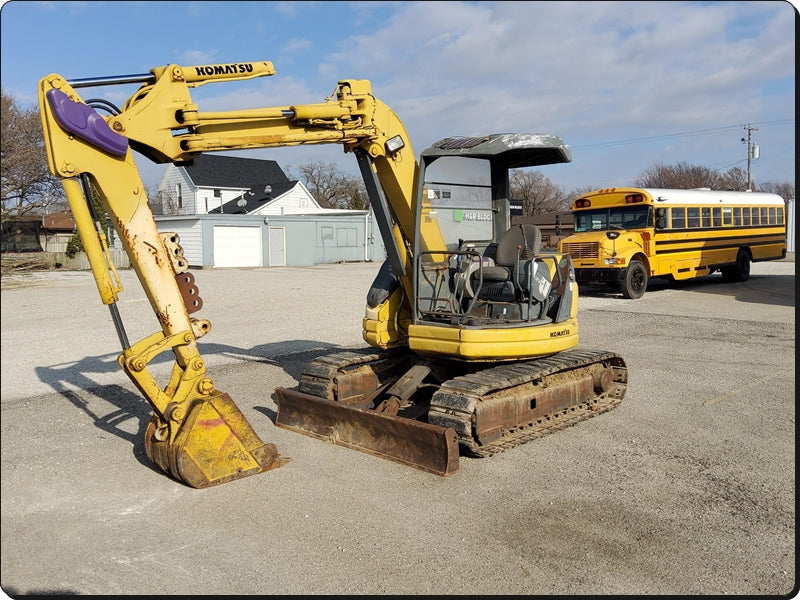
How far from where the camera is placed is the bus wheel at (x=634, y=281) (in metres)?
18.6

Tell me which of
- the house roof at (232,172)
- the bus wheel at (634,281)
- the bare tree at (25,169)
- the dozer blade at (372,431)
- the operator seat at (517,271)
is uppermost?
the house roof at (232,172)

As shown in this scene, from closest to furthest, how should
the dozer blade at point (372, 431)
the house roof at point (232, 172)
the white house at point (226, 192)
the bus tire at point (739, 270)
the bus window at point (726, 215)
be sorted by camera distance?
the dozer blade at point (372, 431)
the bus window at point (726, 215)
the bus tire at point (739, 270)
the white house at point (226, 192)
the house roof at point (232, 172)

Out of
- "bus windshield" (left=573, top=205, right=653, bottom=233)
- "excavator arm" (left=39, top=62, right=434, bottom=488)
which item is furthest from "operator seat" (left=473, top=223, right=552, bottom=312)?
"bus windshield" (left=573, top=205, right=653, bottom=233)

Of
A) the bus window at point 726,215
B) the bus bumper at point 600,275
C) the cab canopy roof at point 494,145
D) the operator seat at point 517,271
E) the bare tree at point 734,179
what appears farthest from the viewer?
the bare tree at point 734,179

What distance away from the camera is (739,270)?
907 inches

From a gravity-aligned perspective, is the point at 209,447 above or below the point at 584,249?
below

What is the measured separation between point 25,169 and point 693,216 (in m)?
21.2

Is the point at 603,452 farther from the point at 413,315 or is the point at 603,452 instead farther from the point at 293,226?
the point at 293,226

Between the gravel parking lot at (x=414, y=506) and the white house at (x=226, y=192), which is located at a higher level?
the white house at (x=226, y=192)

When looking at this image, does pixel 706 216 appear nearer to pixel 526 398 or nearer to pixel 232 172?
pixel 526 398

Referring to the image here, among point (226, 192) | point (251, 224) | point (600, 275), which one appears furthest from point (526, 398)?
point (226, 192)

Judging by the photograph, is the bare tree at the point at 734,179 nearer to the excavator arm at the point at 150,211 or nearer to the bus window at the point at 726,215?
the bus window at the point at 726,215

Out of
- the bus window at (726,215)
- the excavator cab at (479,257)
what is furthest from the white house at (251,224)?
the excavator cab at (479,257)

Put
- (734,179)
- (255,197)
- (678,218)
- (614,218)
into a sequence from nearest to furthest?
(614,218) < (678,218) < (255,197) < (734,179)
